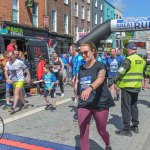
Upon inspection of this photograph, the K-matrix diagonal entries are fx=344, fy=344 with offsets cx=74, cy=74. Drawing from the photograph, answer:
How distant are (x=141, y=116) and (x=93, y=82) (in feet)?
14.4

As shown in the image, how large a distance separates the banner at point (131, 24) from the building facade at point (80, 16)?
75.0 feet

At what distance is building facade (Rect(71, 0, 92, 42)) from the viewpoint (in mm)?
35375

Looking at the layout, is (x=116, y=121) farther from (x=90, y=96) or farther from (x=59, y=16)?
(x=59, y=16)

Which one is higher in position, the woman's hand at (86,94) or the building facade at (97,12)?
the building facade at (97,12)

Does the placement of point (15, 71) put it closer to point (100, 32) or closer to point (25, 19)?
point (100, 32)

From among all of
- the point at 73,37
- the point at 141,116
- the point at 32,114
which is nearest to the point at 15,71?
the point at 32,114

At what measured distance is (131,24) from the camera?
36.8 feet

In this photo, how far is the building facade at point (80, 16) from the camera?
3538cm

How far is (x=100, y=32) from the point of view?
10.6 meters

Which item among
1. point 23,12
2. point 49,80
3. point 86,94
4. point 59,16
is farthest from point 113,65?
point 59,16

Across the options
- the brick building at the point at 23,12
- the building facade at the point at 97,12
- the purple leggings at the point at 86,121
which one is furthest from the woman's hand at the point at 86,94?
the building facade at the point at 97,12

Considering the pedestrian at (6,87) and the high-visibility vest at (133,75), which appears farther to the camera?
the pedestrian at (6,87)

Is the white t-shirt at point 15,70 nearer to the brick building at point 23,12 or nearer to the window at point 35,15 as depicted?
the brick building at point 23,12

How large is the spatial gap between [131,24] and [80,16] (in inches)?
1060
